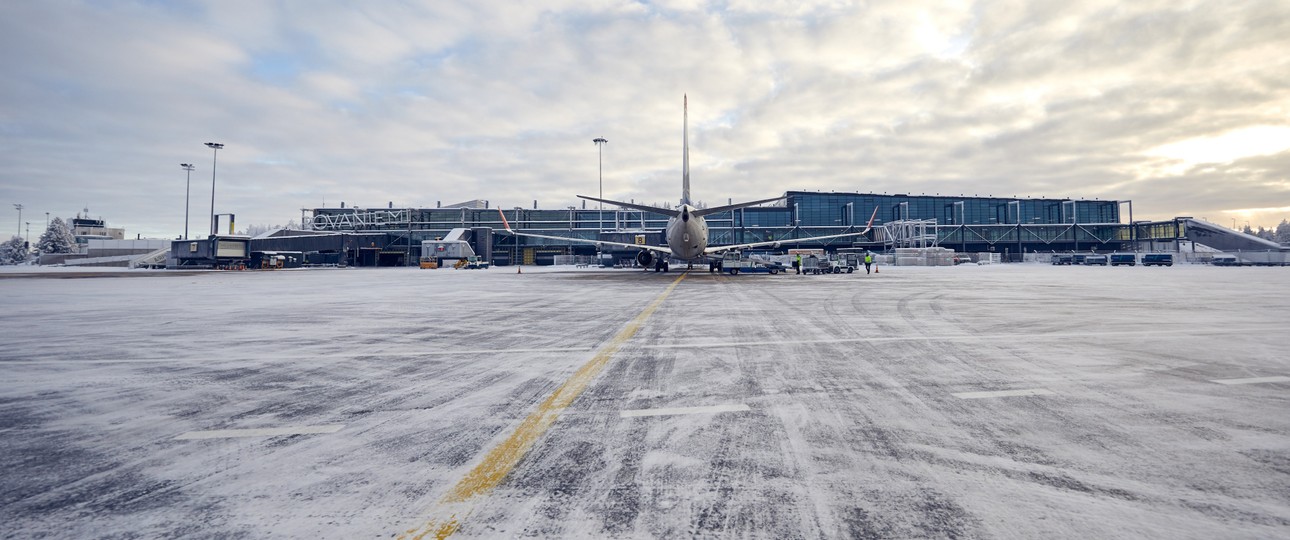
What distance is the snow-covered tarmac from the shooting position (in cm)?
291

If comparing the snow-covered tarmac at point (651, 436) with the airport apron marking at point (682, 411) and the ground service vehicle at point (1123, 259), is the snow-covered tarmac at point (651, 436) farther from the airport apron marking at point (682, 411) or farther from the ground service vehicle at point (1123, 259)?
the ground service vehicle at point (1123, 259)

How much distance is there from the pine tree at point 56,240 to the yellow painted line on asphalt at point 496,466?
149801 millimetres

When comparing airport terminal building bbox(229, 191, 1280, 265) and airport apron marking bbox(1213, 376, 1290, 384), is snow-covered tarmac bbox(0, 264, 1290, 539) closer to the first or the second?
airport apron marking bbox(1213, 376, 1290, 384)

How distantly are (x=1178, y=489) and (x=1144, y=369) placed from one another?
475cm

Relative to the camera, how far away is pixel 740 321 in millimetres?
11938

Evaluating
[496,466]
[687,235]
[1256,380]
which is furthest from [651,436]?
[687,235]

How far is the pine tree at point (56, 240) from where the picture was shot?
102812 millimetres

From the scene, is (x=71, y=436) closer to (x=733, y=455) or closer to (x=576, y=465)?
(x=576, y=465)

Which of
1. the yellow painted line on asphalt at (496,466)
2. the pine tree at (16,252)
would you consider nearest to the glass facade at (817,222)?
the pine tree at (16,252)

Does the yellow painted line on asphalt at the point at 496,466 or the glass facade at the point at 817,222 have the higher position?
the glass facade at the point at 817,222

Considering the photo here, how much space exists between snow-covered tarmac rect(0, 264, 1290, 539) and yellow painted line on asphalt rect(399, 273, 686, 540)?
27 mm

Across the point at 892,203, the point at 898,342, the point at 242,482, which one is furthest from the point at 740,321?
the point at 892,203

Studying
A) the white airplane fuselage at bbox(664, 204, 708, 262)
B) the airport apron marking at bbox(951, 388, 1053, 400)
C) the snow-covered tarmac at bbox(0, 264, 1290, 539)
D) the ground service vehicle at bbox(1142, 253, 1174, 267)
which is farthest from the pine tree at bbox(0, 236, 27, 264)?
the ground service vehicle at bbox(1142, 253, 1174, 267)

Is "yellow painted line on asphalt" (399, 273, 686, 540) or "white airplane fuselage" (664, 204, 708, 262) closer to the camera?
"yellow painted line on asphalt" (399, 273, 686, 540)
